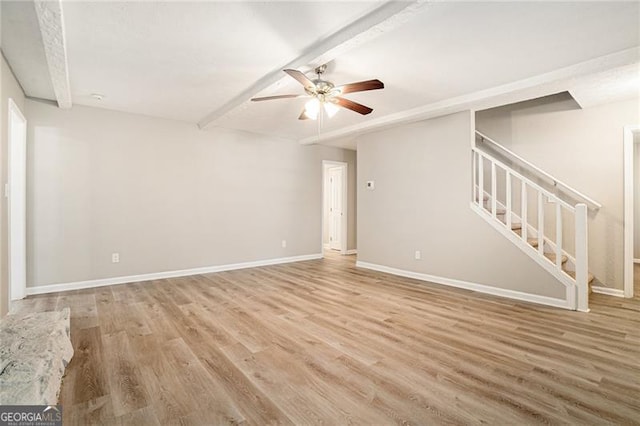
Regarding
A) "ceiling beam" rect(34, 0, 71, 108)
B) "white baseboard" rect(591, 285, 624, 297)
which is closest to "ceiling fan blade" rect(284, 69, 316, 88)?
"ceiling beam" rect(34, 0, 71, 108)

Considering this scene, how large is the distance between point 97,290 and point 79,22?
3169 millimetres

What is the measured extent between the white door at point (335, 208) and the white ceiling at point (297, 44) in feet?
13.4

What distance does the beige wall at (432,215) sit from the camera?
3.75 m

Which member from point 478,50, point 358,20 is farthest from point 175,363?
point 478,50

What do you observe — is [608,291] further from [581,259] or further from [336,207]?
[336,207]

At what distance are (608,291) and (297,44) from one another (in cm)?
477

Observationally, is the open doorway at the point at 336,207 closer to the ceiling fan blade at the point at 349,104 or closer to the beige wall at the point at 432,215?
the beige wall at the point at 432,215

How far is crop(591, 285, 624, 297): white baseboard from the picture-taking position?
375 centimetres

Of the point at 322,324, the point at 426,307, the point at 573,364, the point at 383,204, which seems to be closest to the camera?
the point at 573,364

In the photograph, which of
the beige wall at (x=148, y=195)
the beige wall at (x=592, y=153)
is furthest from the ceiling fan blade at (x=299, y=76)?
the beige wall at (x=592, y=153)

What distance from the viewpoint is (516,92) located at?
10.8 feet

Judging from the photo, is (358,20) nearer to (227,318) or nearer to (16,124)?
(227,318)

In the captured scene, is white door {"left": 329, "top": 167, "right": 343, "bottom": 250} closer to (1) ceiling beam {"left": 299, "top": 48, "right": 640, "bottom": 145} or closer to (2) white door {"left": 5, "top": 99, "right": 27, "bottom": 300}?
(1) ceiling beam {"left": 299, "top": 48, "right": 640, "bottom": 145}

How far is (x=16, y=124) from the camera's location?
11.2ft
